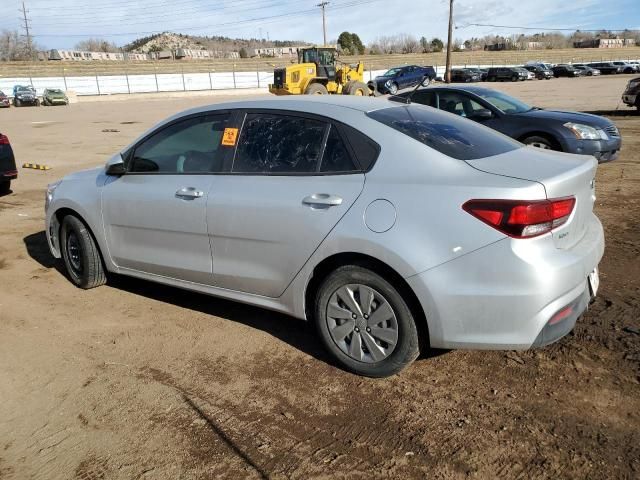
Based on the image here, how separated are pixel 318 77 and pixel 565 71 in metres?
46.1

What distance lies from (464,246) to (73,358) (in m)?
2.73

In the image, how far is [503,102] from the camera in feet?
32.3

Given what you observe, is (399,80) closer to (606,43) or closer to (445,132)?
(445,132)

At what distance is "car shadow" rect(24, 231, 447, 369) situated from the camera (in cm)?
396

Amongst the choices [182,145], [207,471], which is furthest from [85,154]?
[207,471]

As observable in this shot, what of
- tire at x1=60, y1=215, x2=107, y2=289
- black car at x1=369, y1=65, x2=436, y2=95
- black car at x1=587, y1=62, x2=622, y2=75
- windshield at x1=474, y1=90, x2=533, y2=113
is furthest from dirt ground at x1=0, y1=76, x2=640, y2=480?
black car at x1=587, y1=62, x2=622, y2=75

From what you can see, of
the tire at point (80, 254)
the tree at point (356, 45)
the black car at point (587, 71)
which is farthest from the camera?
the tree at point (356, 45)

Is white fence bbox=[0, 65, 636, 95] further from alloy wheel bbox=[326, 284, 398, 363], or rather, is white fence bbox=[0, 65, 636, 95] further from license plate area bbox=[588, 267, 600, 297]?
license plate area bbox=[588, 267, 600, 297]

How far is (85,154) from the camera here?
14.8 m

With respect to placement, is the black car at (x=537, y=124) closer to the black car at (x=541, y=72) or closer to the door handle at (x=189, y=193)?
the door handle at (x=189, y=193)

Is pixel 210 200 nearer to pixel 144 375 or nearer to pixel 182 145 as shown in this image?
pixel 182 145

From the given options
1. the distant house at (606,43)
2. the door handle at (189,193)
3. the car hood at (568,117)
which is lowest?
the car hood at (568,117)

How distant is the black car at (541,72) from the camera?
6103 centimetres

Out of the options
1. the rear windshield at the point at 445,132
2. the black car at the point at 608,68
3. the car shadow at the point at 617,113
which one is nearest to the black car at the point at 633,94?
the car shadow at the point at 617,113
